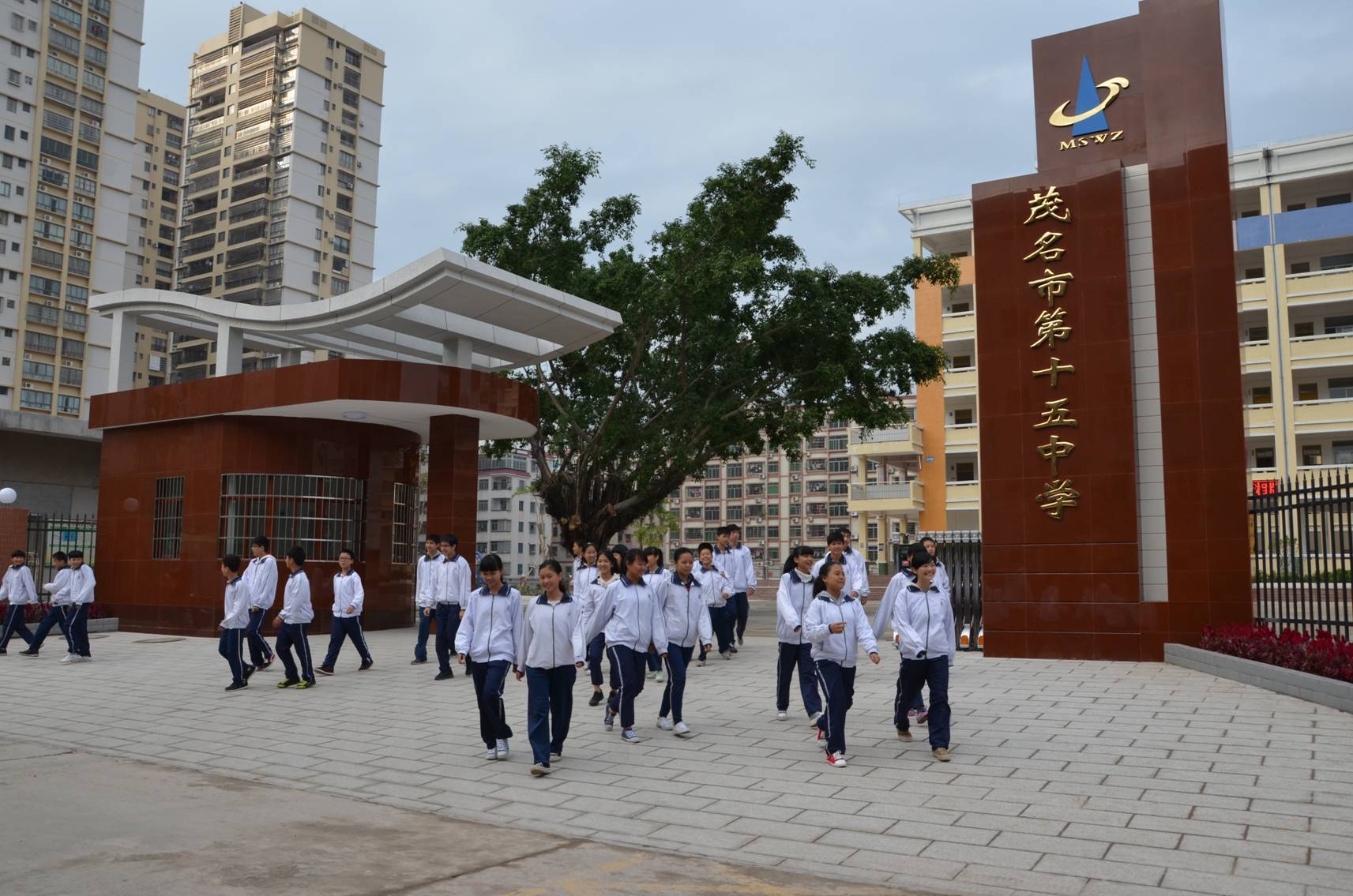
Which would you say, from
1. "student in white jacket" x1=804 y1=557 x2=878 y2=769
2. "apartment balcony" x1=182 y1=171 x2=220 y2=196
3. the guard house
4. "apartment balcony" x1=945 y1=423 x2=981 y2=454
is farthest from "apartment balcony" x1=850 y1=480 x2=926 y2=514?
"apartment balcony" x1=182 y1=171 x2=220 y2=196

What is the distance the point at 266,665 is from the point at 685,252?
513 inches

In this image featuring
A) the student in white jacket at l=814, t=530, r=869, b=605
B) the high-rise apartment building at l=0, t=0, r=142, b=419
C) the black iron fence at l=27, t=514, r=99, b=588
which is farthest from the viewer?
the high-rise apartment building at l=0, t=0, r=142, b=419

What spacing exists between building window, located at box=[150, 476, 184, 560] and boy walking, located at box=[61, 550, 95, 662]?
3759 millimetres

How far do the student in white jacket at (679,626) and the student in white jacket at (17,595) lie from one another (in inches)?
383

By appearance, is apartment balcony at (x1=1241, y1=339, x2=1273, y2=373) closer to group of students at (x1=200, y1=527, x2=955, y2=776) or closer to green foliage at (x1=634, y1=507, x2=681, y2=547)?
group of students at (x1=200, y1=527, x2=955, y2=776)

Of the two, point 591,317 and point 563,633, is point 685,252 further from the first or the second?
point 563,633

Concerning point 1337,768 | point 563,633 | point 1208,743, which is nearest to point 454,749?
point 563,633

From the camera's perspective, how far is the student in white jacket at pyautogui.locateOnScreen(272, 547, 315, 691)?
1124 cm

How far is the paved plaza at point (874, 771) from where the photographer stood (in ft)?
16.6

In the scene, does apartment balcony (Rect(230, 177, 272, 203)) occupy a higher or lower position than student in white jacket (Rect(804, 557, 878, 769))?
higher

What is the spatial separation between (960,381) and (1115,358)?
30.2 metres

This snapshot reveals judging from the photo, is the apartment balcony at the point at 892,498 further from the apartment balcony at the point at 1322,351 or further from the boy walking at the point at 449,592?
the boy walking at the point at 449,592

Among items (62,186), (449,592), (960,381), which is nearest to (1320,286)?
(960,381)

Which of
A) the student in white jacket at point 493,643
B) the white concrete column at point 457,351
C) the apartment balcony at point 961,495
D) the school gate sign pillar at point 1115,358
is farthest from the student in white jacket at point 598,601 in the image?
the apartment balcony at point 961,495
